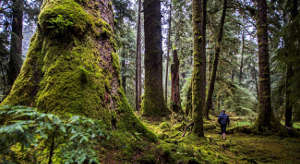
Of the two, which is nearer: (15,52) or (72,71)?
(72,71)

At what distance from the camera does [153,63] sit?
30.7 feet

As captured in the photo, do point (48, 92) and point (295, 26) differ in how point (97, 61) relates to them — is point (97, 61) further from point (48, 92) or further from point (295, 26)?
point (295, 26)

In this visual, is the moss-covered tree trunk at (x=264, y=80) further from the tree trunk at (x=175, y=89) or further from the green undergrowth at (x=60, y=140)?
the green undergrowth at (x=60, y=140)

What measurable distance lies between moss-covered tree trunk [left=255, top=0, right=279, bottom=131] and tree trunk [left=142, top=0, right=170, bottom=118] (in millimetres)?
4956

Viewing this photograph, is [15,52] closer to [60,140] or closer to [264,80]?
[60,140]

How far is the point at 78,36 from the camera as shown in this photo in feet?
9.90

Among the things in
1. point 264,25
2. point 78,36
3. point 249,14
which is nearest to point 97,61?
point 78,36

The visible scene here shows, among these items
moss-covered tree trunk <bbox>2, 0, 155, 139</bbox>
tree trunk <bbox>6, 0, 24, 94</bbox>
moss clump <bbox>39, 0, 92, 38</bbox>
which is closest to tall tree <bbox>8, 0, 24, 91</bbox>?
tree trunk <bbox>6, 0, 24, 94</bbox>

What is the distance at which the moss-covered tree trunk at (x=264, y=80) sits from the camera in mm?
7750

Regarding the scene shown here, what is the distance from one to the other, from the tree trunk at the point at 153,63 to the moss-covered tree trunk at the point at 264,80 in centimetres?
496

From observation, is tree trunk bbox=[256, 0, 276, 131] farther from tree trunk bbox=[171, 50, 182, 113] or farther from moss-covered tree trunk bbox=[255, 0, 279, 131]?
tree trunk bbox=[171, 50, 182, 113]

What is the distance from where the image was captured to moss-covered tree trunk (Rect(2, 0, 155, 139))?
250 centimetres

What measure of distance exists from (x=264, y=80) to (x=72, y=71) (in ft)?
30.9

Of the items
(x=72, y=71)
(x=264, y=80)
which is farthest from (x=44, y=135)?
(x=264, y=80)
